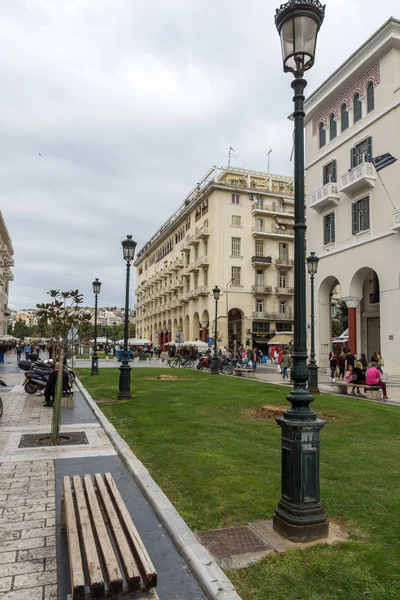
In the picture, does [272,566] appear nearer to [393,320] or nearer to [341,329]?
[393,320]

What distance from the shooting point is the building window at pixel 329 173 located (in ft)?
99.8

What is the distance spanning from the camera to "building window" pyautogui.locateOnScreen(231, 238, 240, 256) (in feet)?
172

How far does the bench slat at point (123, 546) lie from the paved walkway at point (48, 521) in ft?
1.29

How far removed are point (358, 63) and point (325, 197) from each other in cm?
778

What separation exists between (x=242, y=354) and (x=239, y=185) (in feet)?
76.3

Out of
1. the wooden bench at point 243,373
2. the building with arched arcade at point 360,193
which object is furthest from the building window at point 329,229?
the wooden bench at point 243,373

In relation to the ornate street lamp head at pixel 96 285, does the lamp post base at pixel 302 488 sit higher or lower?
lower

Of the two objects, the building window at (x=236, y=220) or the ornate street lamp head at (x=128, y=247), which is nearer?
the ornate street lamp head at (x=128, y=247)

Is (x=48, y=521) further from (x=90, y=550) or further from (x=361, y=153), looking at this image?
(x=361, y=153)

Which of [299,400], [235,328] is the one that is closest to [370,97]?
[299,400]

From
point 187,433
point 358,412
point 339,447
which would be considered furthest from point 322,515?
point 358,412

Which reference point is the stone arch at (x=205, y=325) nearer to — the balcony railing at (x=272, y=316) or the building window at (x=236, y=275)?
the building window at (x=236, y=275)

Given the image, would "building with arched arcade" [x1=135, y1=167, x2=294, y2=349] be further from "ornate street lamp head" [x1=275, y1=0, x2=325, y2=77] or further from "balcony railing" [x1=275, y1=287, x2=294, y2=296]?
"ornate street lamp head" [x1=275, y1=0, x2=325, y2=77]

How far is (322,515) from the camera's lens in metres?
4.16
